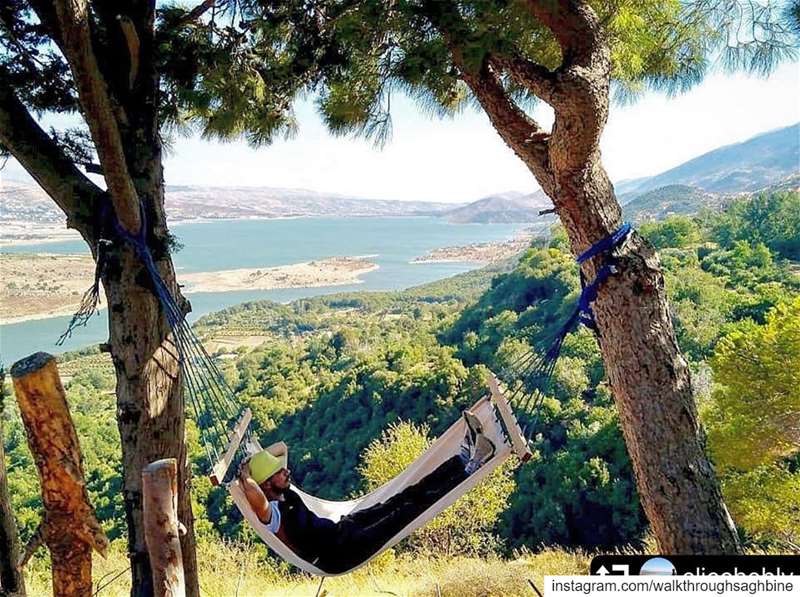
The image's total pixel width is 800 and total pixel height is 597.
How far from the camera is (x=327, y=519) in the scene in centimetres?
209

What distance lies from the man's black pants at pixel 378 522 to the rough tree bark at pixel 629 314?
0.64 metres

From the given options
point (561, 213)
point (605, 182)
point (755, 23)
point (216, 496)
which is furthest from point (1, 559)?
point (216, 496)

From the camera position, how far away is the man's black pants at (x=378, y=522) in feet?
6.45

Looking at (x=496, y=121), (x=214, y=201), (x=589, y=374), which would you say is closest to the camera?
(x=496, y=121)

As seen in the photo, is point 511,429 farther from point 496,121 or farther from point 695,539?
point 496,121

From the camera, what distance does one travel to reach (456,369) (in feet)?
55.3

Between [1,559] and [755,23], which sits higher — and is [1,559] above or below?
below

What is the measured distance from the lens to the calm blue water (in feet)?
106

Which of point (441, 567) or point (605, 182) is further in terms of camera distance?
point (441, 567)

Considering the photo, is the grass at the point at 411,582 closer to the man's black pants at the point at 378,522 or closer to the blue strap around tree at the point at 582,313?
the man's black pants at the point at 378,522

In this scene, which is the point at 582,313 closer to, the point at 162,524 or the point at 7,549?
the point at 162,524

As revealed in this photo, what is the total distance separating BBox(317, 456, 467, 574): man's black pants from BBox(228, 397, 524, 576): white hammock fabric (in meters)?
0.02

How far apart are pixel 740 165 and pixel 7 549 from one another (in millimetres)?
94575

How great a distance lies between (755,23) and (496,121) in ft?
3.41
